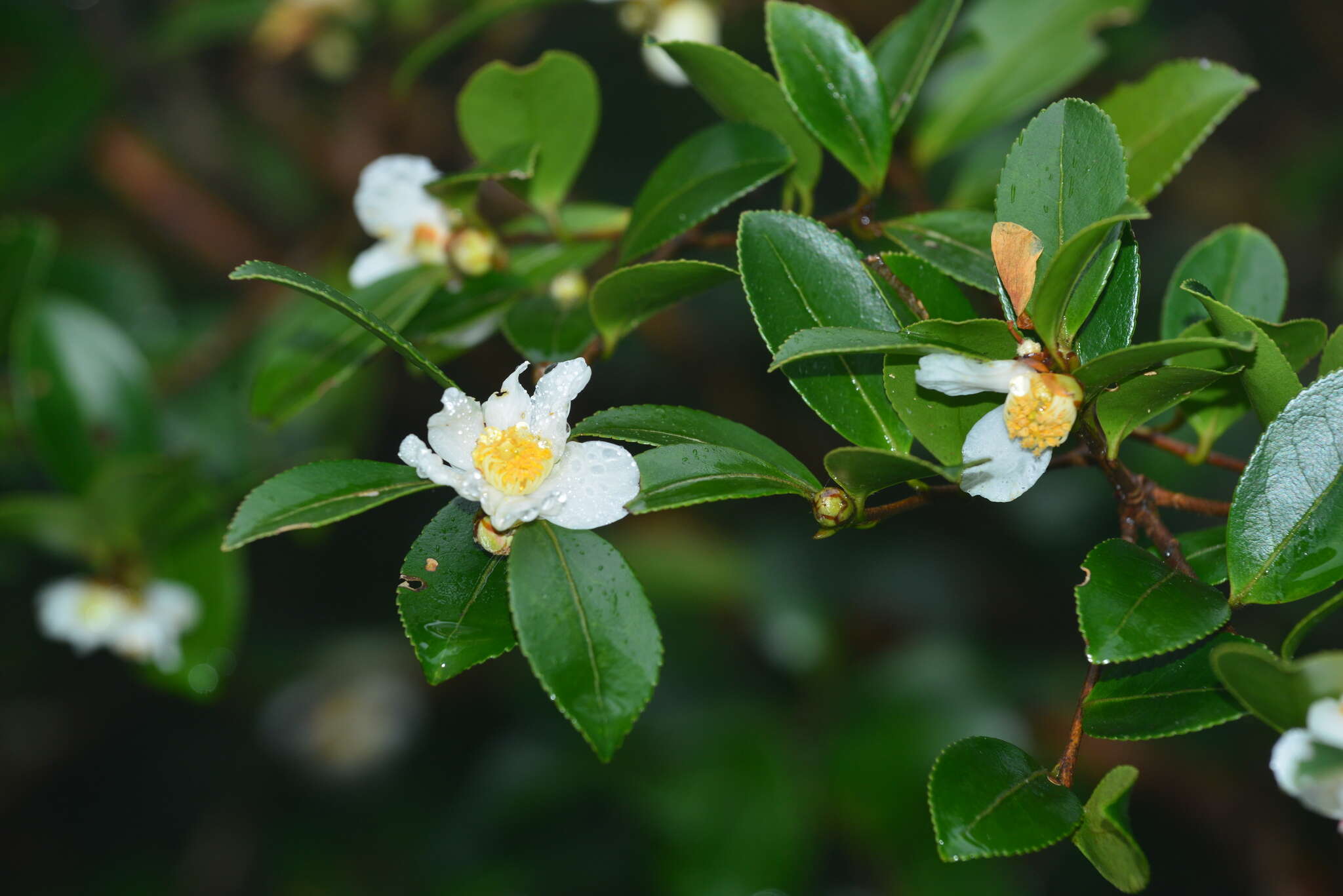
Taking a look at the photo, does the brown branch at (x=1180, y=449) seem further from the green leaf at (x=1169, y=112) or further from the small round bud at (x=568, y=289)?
the small round bud at (x=568, y=289)

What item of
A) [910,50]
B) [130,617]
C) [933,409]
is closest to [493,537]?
[933,409]

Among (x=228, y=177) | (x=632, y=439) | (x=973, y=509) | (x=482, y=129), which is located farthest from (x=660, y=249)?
(x=228, y=177)

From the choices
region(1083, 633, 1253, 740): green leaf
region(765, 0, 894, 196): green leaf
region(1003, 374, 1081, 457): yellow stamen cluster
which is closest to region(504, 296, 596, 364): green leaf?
region(765, 0, 894, 196): green leaf

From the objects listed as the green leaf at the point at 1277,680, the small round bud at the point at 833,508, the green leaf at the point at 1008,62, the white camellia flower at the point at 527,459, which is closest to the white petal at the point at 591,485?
the white camellia flower at the point at 527,459

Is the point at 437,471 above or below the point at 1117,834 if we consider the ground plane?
above

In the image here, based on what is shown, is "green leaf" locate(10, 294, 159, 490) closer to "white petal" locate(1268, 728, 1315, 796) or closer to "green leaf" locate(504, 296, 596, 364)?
"green leaf" locate(504, 296, 596, 364)

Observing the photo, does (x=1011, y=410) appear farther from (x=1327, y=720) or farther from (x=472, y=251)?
(x=472, y=251)

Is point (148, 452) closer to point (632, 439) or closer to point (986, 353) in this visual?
point (632, 439)
